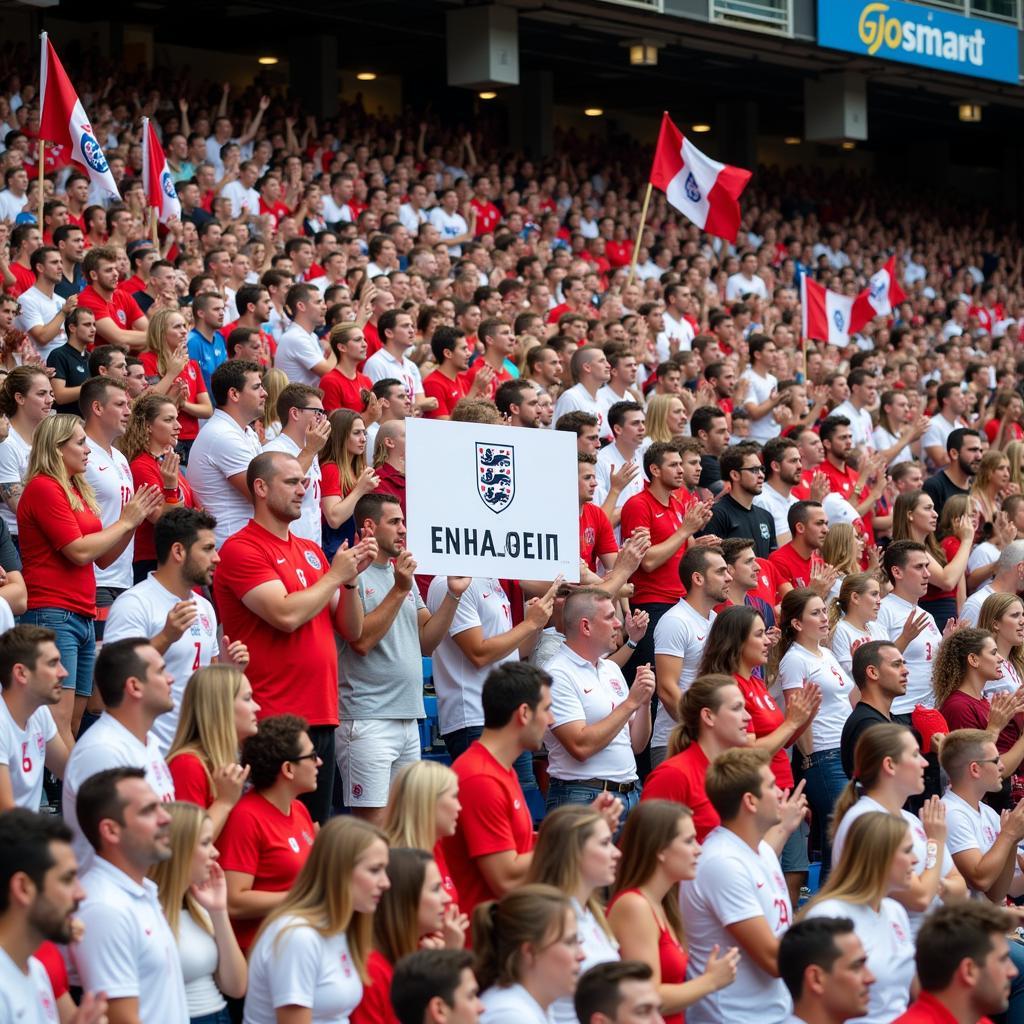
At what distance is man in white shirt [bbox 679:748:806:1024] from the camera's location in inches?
246

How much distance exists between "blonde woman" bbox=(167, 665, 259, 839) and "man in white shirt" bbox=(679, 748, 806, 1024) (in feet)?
5.41

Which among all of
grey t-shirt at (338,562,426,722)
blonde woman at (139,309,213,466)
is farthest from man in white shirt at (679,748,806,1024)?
blonde woman at (139,309,213,466)

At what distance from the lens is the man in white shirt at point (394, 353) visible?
12.2m

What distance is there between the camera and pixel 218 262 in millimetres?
13633

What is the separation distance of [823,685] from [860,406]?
693 cm

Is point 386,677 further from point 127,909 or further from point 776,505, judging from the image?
point 776,505

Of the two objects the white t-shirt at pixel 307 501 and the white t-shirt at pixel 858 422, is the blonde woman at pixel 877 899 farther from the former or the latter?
the white t-shirt at pixel 858 422

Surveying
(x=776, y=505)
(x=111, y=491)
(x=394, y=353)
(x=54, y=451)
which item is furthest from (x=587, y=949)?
(x=394, y=353)

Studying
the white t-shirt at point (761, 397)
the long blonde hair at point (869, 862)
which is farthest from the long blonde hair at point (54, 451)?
the white t-shirt at point (761, 397)

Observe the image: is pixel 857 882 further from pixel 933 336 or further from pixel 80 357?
pixel 933 336

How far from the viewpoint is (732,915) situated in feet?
20.6

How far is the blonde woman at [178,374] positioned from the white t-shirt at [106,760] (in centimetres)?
433

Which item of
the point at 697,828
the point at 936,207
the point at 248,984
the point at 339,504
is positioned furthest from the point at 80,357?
the point at 936,207

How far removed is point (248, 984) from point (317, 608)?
2066mm
